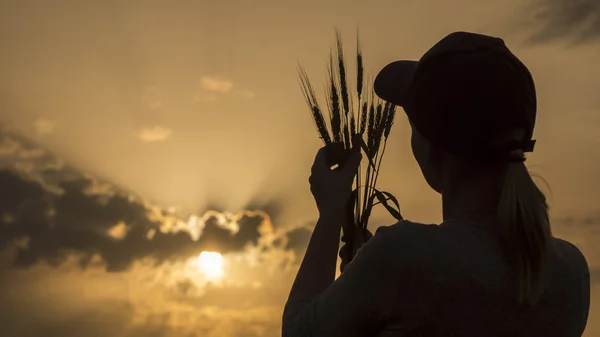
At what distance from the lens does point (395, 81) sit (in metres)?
2.09

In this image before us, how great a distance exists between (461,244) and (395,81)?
1.74ft

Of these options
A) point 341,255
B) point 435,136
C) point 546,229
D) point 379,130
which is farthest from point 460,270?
point 379,130

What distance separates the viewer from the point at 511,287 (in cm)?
189

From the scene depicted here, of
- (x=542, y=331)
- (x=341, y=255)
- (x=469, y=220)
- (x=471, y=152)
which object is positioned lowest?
(x=542, y=331)

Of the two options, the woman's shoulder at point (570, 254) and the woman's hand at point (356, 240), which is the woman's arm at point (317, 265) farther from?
the woman's hand at point (356, 240)

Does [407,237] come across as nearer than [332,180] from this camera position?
Yes

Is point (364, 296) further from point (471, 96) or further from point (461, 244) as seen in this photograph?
point (471, 96)

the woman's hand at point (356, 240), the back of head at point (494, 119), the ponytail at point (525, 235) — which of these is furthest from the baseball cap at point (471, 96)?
the woman's hand at point (356, 240)

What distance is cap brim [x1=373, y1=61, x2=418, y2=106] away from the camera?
6.74ft

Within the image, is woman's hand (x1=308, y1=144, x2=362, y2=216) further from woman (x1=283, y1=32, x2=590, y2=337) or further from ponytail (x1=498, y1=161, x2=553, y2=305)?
ponytail (x1=498, y1=161, x2=553, y2=305)

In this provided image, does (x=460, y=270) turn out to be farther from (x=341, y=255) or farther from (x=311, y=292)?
(x=341, y=255)

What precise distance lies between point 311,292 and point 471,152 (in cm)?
62

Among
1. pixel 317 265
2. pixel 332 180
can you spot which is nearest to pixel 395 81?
pixel 332 180

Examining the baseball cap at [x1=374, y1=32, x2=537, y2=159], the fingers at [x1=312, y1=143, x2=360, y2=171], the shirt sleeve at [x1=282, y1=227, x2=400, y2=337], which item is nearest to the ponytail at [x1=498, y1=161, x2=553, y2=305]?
the baseball cap at [x1=374, y1=32, x2=537, y2=159]
